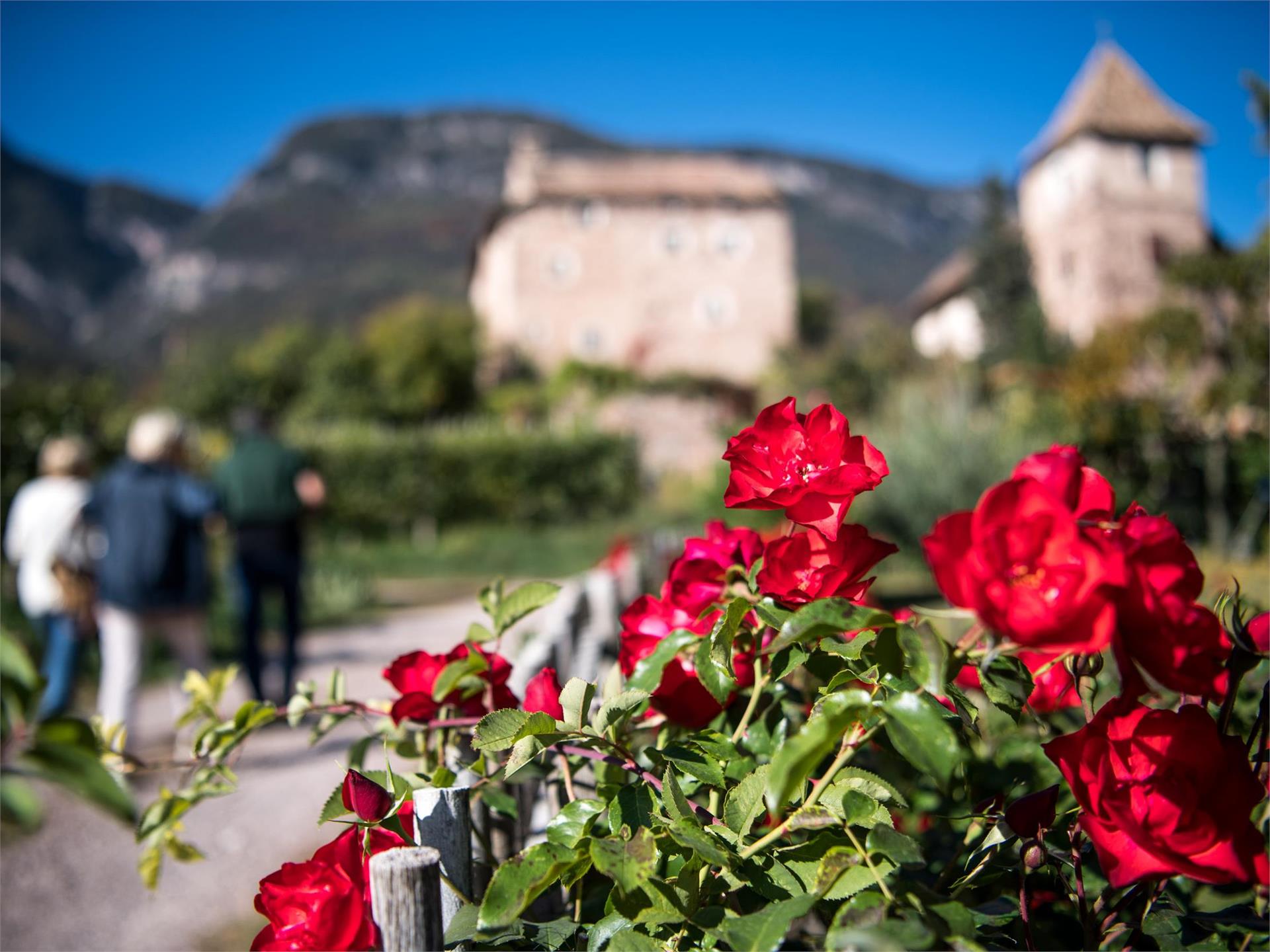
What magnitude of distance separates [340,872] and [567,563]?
12.6 meters

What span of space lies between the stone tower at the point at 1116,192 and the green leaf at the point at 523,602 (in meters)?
36.3

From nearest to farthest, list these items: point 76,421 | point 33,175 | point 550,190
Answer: point 76,421 < point 550,190 < point 33,175

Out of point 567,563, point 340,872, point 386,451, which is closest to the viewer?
point 340,872

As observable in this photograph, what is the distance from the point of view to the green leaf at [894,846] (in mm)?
758

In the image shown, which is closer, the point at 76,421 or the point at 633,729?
the point at 633,729

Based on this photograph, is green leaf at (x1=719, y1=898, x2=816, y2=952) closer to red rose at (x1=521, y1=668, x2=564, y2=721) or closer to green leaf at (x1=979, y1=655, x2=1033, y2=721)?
green leaf at (x1=979, y1=655, x2=1033, y2=721)

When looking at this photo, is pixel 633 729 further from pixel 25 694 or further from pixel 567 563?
pixel 567 563

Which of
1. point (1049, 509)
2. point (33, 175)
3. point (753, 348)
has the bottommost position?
point (1049, 509)

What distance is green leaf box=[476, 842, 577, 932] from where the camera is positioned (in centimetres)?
82

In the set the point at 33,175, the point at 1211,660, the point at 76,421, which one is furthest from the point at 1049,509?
the point at 33,175

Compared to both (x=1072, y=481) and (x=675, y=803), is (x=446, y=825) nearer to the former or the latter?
(x=675, y=803)

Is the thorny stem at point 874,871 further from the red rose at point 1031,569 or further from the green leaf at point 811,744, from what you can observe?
the red rose at point 1031,569

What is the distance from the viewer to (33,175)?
102 meters

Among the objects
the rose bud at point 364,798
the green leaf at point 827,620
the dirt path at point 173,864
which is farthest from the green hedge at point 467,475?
the green leaf at point 827,620
